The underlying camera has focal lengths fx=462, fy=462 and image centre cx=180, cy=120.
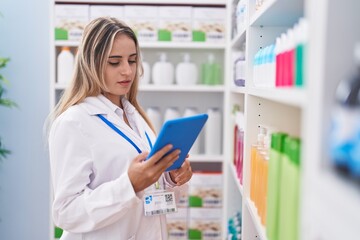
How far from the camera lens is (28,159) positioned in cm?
371

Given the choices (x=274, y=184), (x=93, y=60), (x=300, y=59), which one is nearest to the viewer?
(x=300, y=59)

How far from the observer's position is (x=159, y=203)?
199 cm

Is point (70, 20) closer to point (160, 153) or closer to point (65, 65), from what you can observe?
point (65, 65)

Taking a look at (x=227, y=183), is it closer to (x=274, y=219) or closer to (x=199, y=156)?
(x=199, y=156)

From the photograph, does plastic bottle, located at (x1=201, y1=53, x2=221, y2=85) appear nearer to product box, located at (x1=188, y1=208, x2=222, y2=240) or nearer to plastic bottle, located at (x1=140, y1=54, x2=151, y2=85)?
plastic bottle, located at (x1=140, y1=54, x2=151, y2=85)

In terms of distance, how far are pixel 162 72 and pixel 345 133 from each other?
2700 mm

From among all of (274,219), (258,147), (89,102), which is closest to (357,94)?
(274,219)

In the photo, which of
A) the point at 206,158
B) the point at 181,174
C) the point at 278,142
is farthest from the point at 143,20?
the point at 278,142

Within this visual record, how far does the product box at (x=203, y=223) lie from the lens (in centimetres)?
349

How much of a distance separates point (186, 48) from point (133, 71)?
1562 millimetres

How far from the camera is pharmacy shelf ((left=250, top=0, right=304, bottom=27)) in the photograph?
4.89 feet

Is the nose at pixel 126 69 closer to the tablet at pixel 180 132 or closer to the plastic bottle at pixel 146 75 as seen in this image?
the tablet at pixel 180 132

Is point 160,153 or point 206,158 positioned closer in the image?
point 160,153

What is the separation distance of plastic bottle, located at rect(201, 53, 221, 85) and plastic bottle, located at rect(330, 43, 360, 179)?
261 cm
